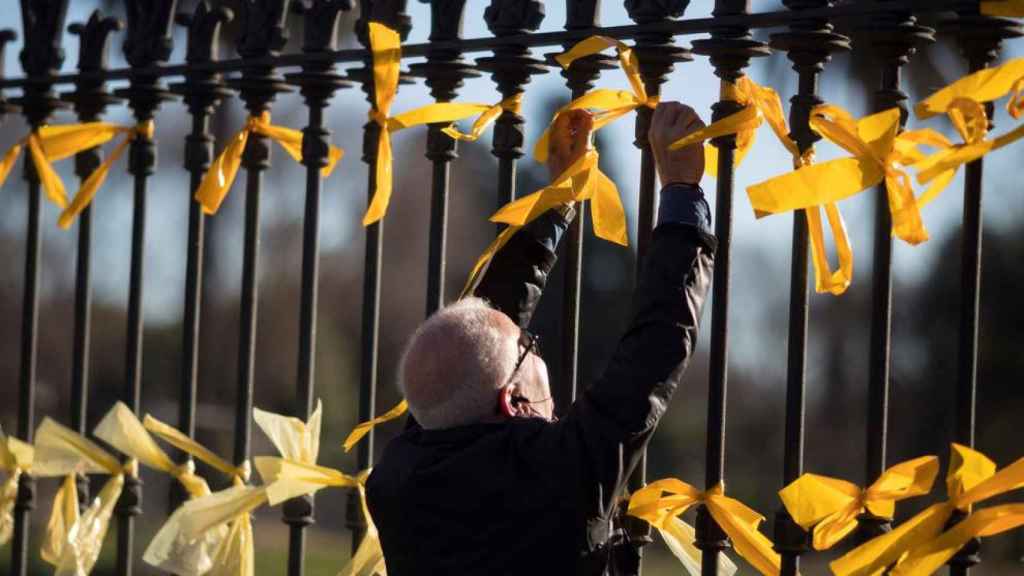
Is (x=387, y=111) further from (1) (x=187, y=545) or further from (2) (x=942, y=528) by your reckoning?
(2) (x=942, y=528)

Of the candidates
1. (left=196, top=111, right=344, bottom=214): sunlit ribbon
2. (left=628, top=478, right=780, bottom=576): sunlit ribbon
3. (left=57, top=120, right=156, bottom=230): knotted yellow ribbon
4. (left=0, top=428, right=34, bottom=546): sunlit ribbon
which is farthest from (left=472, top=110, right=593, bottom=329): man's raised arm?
(left=0, top=428, right=34, bottom=546): sunlit ribbon

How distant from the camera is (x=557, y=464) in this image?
2.23 meters

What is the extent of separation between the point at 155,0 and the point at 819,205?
186 centimetres

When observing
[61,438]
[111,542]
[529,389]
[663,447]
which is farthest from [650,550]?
[529,389]

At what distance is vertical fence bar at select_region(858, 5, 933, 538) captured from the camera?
2.37 metres

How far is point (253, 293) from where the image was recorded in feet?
10.6

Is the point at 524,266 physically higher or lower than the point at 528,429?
higher

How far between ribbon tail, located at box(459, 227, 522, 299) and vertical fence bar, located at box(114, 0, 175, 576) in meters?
1.06

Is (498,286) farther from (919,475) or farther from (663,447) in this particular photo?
(663,447)

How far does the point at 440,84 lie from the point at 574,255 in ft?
1.65

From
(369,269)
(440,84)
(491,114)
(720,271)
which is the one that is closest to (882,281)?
(720,271)

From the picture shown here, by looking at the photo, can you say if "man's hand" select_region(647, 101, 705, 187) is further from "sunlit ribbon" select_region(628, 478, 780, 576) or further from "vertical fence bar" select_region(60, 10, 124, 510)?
"vertical fence bar" select_region(60, 10, 124, 510)

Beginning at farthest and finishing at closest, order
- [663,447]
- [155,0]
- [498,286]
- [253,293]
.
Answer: [663,447] → [155,0] → [253,293] → [498,286]

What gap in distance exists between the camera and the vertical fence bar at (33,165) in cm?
371
